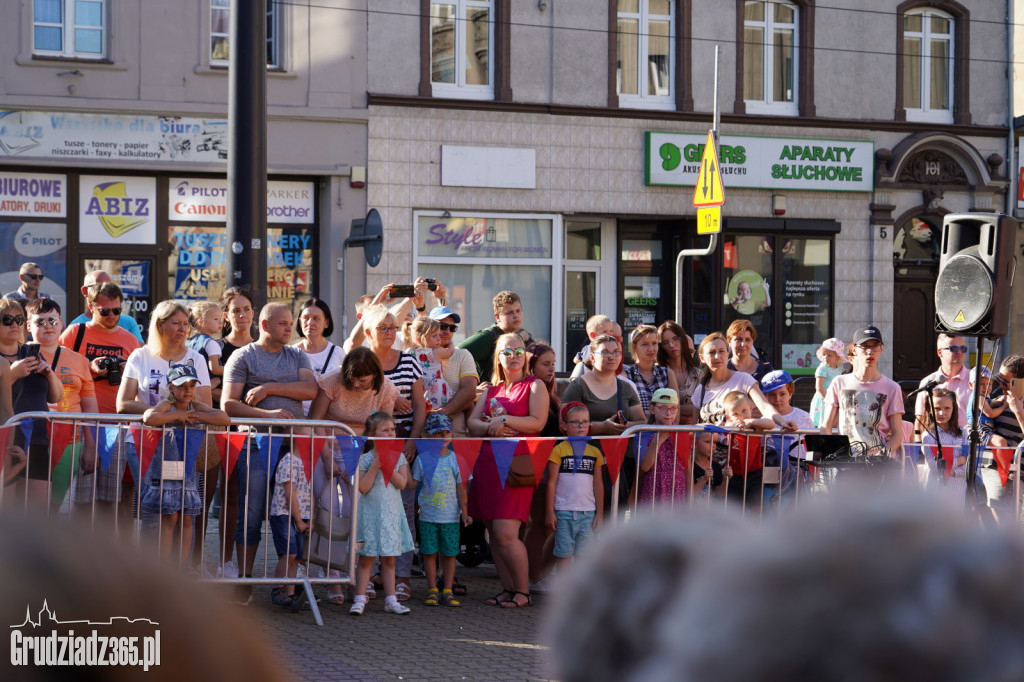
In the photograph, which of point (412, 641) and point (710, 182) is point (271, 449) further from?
point (710, 182)

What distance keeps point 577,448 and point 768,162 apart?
40.5 feet

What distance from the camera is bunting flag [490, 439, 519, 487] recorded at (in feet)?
26.1

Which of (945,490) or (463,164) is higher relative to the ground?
(463,164)

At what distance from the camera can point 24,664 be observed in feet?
2.04

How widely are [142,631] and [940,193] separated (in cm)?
2084

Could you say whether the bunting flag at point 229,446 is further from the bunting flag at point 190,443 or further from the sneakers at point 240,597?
the sneakers at point 240,597

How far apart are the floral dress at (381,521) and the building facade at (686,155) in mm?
10311

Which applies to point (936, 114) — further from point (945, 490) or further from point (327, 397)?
point (945, 490)

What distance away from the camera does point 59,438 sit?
719cm

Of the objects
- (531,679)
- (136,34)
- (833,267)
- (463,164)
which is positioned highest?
(136,34)

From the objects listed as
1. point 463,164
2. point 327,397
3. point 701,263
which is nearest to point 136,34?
point 463,164

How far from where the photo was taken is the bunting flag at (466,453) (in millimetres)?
7977

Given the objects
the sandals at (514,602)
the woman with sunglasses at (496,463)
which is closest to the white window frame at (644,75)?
the woman with sunglasses at (496,463)

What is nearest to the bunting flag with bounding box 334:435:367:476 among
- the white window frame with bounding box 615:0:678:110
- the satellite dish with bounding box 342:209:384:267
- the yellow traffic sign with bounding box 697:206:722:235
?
the yellow traffic sign with bounding box 697:206:722:235
